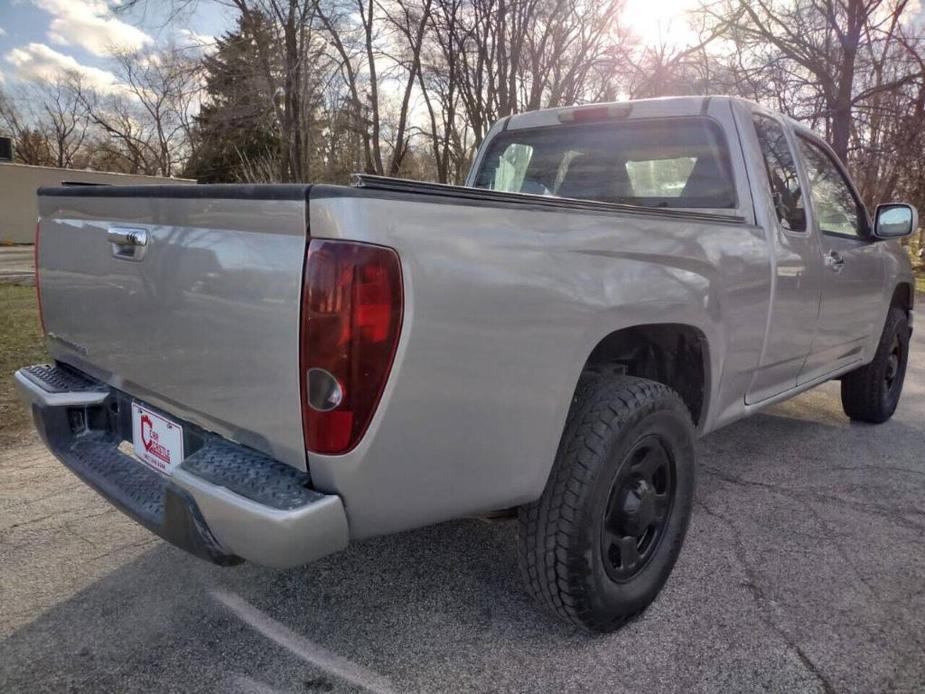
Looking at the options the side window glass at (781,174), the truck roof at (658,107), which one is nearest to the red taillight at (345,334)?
the truck roof at (658,107)

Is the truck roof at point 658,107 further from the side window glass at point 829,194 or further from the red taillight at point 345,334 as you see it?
the red taillight at point 345,334

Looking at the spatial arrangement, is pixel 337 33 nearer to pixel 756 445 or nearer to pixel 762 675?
pixel 756 445

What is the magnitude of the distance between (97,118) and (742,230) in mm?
53259

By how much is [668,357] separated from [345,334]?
64.5 inches

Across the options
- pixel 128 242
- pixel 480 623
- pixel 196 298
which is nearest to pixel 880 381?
pixel 480 623

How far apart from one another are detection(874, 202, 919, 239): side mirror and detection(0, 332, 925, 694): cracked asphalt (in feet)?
5.12

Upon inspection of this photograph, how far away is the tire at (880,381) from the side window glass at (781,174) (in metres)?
1.76

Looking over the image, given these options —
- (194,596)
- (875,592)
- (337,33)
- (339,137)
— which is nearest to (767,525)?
(875,592)

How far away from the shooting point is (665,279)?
2.33m

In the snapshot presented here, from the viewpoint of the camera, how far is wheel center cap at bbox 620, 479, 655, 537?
2314mm

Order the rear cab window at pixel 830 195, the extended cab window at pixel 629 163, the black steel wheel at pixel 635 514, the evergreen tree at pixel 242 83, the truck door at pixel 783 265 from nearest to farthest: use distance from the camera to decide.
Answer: the black steel wheel at pixel 635 514 → the truck door at pixel 783 265 → the extended cab window at pixel 629 163 → the rear cab window at pixel 830 195 → the evergreen tree at pixel 242 83

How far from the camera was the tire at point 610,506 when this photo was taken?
2.08m

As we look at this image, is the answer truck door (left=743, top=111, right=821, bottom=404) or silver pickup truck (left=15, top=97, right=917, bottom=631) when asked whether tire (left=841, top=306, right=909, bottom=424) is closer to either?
truck door (left=743, top=111, right=821, bottom=404)

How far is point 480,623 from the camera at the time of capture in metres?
2.35
